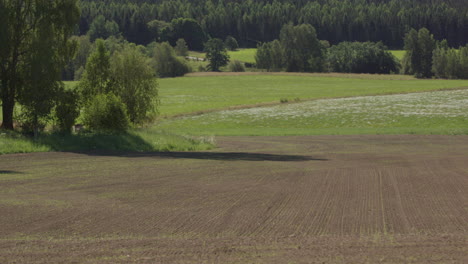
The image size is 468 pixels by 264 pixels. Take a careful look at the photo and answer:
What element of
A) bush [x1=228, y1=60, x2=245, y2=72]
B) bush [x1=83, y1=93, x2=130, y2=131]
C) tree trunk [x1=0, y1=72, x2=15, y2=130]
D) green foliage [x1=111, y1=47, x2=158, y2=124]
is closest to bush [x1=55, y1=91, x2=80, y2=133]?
bush [x1=83, y1=93, x2=130, y2=131]

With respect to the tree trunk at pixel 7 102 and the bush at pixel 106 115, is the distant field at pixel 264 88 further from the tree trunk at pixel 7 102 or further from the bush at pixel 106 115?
the bush at pixel 106 115

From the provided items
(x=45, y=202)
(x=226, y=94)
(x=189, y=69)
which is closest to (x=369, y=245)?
(x=45, y=202)

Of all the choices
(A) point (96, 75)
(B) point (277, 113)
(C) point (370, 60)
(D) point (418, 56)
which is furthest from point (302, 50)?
(A) point (96, 75)

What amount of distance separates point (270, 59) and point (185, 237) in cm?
17927

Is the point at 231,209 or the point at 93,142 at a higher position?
the point at 231,209

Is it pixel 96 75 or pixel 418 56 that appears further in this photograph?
pixel 418 56

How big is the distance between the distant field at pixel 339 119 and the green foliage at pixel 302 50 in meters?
96.1

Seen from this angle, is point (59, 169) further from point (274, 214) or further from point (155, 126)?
point (155, 126)

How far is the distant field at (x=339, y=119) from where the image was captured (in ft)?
187

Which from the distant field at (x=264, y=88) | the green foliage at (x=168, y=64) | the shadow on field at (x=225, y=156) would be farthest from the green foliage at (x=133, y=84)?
the green foliage at (x=168, y=64)

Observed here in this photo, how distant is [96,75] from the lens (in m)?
46.2

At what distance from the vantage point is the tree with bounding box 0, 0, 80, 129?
4119 centimetres

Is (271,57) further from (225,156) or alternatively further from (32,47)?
(225,156)

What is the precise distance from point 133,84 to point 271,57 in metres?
140
